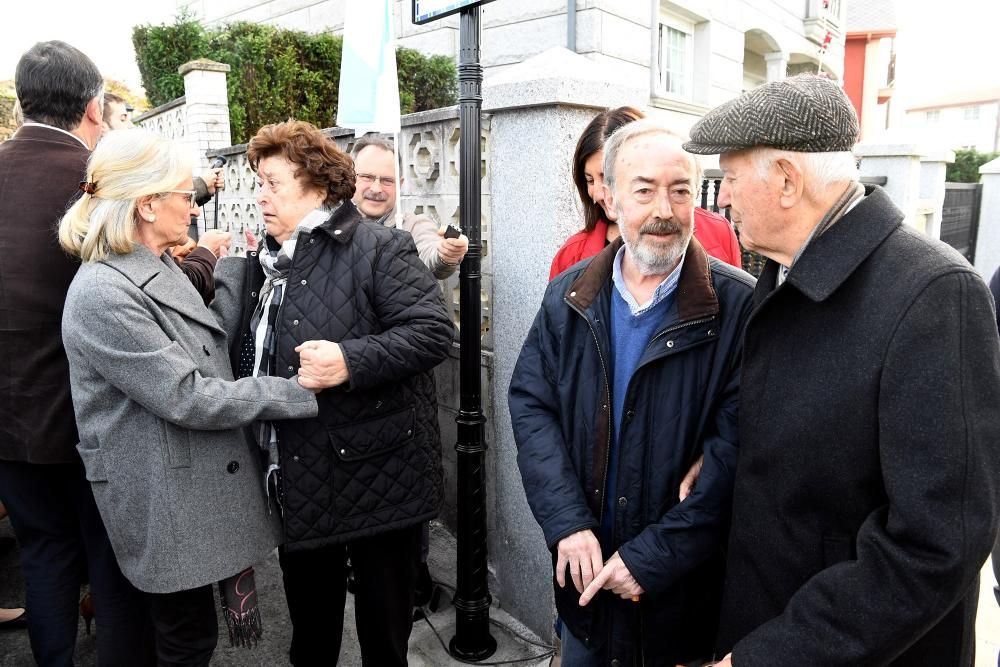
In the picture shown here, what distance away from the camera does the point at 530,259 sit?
2.87m

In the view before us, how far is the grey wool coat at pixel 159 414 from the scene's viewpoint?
1.95m

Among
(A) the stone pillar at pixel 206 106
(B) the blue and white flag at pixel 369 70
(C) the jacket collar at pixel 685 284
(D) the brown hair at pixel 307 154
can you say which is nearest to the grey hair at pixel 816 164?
(C) the jacket collar at pixel 685 284

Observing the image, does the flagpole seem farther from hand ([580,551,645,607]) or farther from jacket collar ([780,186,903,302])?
jacket collar ([780,186,903,302])

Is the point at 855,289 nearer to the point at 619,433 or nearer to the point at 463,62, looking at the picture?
the point at 619,433

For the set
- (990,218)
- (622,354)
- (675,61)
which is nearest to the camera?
(622,354)

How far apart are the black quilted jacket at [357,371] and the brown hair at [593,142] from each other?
2.30 feet

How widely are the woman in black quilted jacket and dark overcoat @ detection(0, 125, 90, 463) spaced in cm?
56

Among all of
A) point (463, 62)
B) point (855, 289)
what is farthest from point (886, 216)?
point (463, 62)

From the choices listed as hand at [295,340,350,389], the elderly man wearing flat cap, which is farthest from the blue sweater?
hand at [295,340,350,389]

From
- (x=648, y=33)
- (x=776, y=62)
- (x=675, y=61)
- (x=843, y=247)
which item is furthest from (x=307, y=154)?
(x=776, y=62)

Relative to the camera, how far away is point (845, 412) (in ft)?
4.22

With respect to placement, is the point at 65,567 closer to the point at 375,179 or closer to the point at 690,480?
the point at 375,179

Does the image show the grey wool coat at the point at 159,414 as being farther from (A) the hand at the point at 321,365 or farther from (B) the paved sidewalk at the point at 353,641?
(B) the paved sidewalk at the point at 353,641

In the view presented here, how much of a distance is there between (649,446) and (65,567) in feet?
7.47
